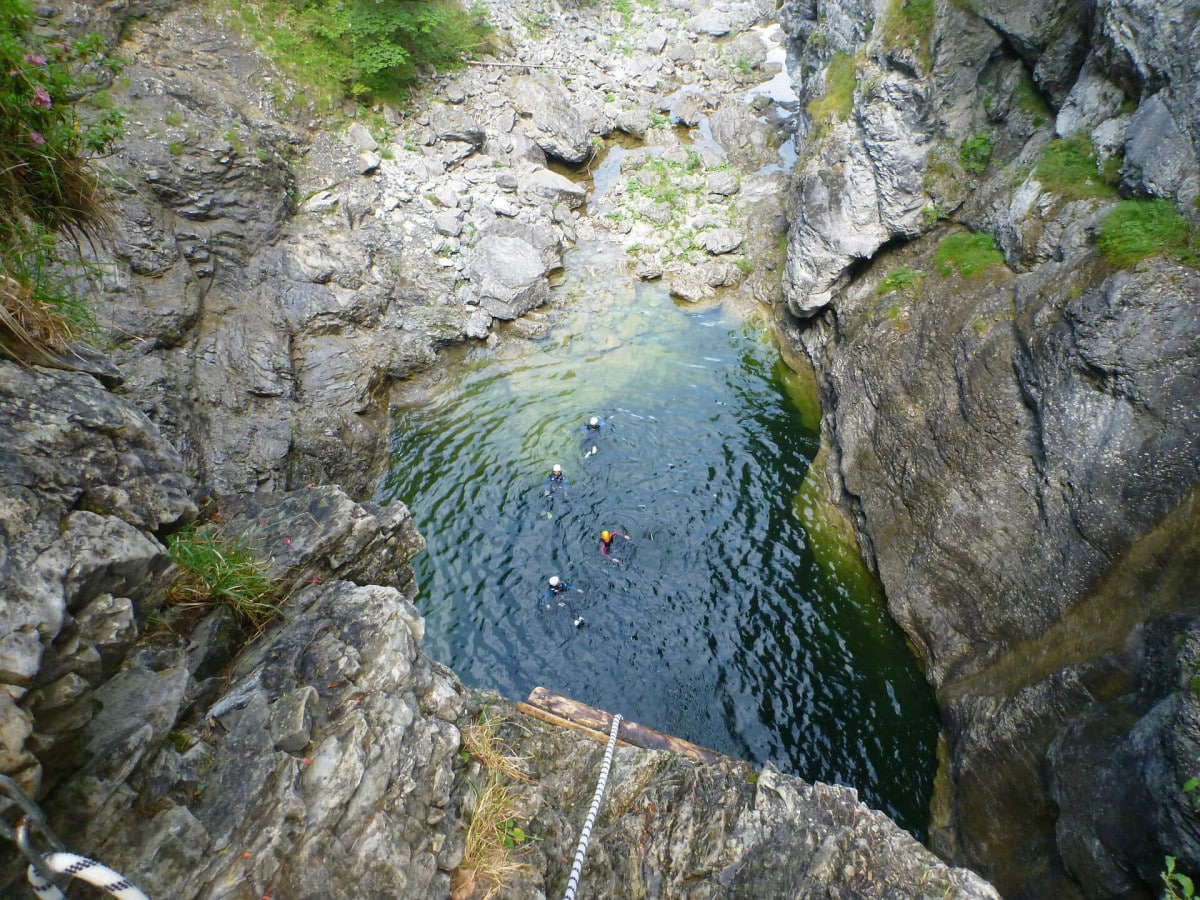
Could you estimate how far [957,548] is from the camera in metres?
12.1

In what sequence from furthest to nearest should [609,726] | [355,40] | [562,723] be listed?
1. [355,40]
2. [609,726]
3. [562,723]

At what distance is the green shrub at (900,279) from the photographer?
52.6ft

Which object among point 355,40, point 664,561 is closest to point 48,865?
point 664,561

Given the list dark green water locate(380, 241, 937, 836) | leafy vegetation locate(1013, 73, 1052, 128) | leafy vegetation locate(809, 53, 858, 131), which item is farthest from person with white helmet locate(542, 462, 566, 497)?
leafy vegetation locate(1013, 73, 1052, 128)

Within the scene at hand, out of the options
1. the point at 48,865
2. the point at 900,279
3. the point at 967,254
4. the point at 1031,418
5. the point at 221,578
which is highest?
the point at 967,254

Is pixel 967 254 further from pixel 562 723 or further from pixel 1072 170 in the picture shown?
pixel 562 723

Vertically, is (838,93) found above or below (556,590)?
above

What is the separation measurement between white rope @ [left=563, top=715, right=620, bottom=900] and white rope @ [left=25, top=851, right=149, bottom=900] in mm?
4235

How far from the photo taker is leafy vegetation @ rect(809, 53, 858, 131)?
61.7ft

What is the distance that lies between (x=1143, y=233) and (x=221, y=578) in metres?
14.9

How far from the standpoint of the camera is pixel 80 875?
3.13 metres

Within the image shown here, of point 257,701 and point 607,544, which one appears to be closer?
point 257,701

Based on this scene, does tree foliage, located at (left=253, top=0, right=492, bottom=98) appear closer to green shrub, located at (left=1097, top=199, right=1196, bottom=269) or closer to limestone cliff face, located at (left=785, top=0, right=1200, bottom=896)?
limestone cliff face, located at (left=785, top=0, right=1200, bottom=896)

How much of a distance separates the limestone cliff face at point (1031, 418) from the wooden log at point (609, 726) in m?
4.64
